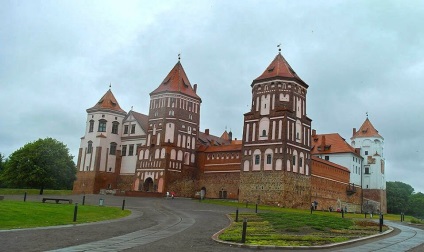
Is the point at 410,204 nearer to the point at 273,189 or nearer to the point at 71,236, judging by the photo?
the point at 273,189

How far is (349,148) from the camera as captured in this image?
84500mm

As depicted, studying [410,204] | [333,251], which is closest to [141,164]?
[333,251]

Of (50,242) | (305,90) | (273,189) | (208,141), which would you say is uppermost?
(305,90)

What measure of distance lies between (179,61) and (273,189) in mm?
29955

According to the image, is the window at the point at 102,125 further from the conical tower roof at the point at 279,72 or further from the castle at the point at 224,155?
the conical tower roof at the point at 279,72

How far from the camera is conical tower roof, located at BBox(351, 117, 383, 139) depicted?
9069cm

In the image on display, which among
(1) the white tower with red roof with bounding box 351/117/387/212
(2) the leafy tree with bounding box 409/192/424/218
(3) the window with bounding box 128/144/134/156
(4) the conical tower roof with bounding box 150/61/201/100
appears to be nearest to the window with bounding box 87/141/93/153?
(3) the window with bounding box 128/144/134/156

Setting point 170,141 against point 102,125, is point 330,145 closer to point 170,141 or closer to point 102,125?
point 170,141

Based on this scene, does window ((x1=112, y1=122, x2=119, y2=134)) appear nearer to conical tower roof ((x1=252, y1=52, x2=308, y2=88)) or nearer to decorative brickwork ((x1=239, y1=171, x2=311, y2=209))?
decorative brickwork ((x1=239, y1=171, x2=311, y2=209))

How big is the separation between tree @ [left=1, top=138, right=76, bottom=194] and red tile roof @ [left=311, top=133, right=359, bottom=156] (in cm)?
4793

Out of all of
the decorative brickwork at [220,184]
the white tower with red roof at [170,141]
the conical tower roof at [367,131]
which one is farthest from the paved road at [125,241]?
the conical tower roof at [367,131]

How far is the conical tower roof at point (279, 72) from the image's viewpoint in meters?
59.6

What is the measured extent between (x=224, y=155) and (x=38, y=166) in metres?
28.9

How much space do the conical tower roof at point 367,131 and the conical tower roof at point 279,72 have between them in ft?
116
